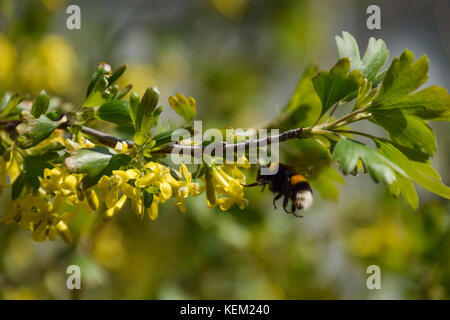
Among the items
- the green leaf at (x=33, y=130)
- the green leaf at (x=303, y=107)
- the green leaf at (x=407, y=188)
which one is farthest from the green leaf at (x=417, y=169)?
the green leaf at (x=33, y=130)

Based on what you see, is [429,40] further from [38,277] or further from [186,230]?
[38,277]

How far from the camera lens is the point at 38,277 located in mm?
1966

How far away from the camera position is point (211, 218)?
6.19ft

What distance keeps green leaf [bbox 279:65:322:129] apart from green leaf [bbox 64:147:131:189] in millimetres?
448

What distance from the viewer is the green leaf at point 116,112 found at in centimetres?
87

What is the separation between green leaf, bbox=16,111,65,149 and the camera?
0.78 meters

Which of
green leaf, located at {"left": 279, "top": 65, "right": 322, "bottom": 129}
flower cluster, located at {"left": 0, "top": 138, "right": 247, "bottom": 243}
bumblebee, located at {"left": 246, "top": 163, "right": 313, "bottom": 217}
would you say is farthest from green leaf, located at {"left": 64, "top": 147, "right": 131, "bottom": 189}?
green leaf, located at {"left": 279, "top": 65, "right": 322, "bottom": 129}

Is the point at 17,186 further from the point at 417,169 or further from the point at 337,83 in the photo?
the point at 417,169

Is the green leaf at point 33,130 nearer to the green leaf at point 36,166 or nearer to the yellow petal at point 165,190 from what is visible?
the green leaf at point 36,166

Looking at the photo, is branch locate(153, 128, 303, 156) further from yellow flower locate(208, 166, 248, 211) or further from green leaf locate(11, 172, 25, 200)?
green leaf locate(11, 172, 25, 200)

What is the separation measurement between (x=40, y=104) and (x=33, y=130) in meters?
0.06

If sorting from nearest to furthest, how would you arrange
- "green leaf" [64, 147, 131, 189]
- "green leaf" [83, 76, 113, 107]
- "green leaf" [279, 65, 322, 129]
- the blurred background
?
"green leaf" [64, 147, 131, 189] → "green leaf" [83, 76, 113, 107] → "green leaf" [279, 65, 322, 129] → the blurred background

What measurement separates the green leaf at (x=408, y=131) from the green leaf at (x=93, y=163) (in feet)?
1.62

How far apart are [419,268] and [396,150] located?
1.21 meters
